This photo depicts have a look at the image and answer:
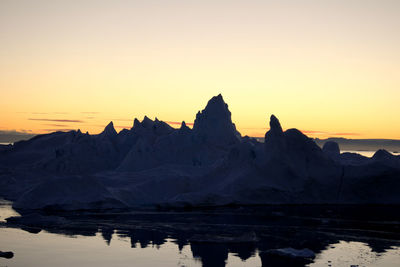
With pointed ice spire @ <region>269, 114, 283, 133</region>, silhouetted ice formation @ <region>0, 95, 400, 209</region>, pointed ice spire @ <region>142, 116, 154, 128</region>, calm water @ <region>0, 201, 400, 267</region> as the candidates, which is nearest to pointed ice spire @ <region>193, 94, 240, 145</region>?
silhouetted ice formation @ <region>0, 95, 400, 209</region>

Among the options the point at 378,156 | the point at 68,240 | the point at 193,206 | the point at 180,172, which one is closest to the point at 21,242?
the point at 68,240

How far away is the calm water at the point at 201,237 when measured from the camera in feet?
70.2

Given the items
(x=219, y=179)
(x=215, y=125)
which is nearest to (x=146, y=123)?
(x=215, y=125)

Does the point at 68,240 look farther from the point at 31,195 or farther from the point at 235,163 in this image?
the point at 235,163

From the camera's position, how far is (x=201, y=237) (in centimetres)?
2567

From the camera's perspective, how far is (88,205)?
35.3m

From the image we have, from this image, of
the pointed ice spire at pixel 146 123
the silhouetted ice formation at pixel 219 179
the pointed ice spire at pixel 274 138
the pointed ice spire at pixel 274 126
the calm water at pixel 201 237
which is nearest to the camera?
the calm water at pixel 201 237

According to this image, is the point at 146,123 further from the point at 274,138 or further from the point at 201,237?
the point at 201,237

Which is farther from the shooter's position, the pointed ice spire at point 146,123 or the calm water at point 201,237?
the pointed ice spire at point 146,123

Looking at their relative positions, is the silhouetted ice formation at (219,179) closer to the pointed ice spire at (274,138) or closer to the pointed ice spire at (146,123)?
the pointed ice spire at (274,138)

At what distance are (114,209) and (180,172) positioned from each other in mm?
8651

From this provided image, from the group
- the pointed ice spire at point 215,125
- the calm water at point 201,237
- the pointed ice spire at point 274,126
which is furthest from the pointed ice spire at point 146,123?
the calm water at point 201,237

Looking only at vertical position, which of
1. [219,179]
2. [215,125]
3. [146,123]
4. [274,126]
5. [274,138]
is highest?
[274,126]

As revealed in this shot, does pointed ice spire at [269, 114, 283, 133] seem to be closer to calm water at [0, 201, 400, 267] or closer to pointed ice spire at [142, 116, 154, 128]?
calm water at [0, 201, 400, 267]
